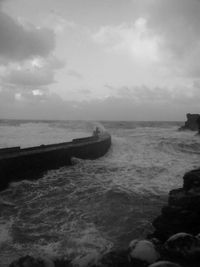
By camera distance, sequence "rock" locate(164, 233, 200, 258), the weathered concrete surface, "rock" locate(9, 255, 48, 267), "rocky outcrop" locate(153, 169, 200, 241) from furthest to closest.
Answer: the weathered concrete surface < "rocky outcrop" locate(153, 169, 200, 241) < "rock" locate(164, 233, 200, 258) < "rock" locate(9, 255, 48, 267)

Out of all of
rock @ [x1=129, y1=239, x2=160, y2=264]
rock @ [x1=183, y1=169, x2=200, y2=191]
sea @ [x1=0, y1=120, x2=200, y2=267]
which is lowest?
sea @ [x1=0, y1=120, x2=200, y2=267]

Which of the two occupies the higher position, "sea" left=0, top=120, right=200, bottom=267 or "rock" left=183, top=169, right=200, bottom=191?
"rock" left=183, top=169, right=200, bottom=191

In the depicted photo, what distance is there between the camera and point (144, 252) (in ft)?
12.4

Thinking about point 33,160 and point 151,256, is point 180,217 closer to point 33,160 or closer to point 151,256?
point 151,256

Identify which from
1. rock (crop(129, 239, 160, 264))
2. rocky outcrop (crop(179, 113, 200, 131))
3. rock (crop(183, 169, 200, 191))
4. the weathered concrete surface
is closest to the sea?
the weathered concrete surface

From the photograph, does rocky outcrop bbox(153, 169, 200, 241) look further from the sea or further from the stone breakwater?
the sea

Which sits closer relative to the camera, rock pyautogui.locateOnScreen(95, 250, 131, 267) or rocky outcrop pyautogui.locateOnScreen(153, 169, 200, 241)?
rock pyautogui.locateOnScreen(95, 250, 131, 267)

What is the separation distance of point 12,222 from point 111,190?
3021 mm

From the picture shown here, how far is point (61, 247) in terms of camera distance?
480 centimetres

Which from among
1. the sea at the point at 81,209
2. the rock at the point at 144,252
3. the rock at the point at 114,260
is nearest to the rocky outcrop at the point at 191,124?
the sea at the point at 81,209

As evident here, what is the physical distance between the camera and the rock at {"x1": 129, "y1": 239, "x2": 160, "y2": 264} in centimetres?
371

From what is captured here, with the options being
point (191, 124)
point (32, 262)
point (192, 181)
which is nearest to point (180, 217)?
point (192, 181)

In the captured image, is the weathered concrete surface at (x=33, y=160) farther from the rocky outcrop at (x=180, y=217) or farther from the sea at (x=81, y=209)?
the rocky outcrop at (x=180, y=217)

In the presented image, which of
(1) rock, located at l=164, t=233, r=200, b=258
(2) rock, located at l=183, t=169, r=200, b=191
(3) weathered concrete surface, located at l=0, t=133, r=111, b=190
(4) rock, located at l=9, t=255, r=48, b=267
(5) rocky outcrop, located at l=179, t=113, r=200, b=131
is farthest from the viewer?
(5) rocky outcrop, located at l=179, t=113, r=200, b=131
